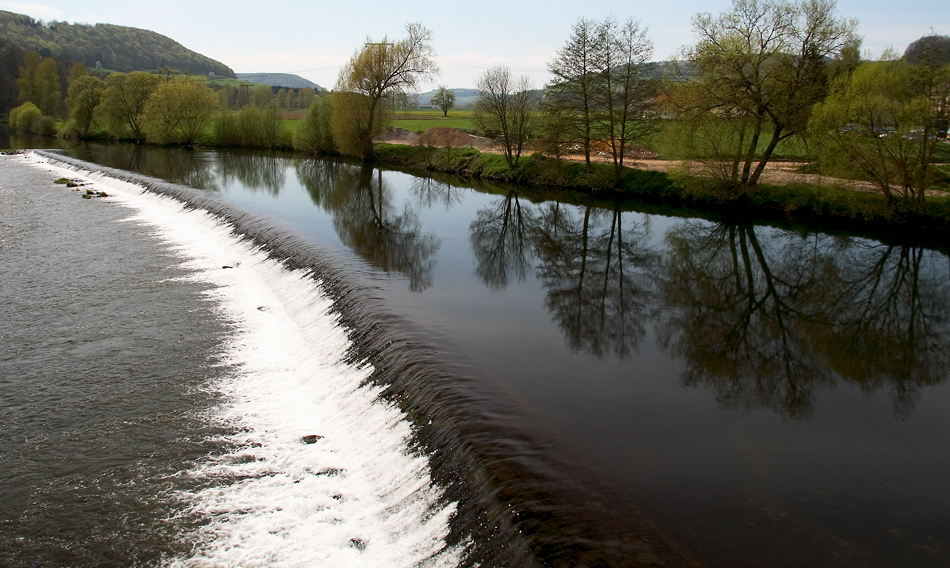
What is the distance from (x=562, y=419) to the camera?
718cm

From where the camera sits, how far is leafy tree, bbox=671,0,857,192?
20.5m

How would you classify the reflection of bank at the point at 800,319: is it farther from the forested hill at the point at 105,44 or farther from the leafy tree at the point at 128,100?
the forested hill at the point at 105,44

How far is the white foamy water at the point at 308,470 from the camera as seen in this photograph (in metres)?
5.54

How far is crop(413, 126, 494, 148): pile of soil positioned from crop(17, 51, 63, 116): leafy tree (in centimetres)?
5506

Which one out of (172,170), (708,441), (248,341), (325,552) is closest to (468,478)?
(325,552)

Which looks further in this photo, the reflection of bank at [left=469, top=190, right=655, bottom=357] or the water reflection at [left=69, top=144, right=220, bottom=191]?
the water reflection at [left=69, top=144, right=220, bottom=191]

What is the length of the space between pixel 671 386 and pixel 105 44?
611ft

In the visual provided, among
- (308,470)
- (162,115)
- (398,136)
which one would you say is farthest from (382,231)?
(162,115)

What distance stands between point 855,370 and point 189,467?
9.02 m

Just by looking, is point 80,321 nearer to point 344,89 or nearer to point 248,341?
point 248,341

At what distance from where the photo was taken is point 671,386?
8383 millimetres

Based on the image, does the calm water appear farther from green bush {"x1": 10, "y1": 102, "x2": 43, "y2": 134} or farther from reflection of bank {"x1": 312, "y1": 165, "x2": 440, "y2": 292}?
green bush {"x1": 10, "y1": 102, "x2": 43, "y2": 134}

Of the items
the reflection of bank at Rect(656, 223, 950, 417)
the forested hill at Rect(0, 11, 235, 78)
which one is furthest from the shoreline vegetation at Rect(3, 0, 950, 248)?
the forested hill at Rect(0, 11, 235, 78)

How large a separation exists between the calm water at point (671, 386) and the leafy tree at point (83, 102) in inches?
2007
